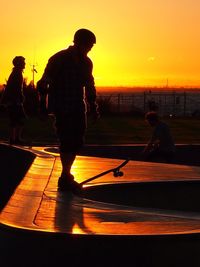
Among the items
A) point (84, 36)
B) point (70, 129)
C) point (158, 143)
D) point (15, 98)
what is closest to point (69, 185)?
point (70, 129)

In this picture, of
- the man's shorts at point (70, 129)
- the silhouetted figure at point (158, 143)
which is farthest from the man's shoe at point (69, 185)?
the silhouetted figure at point (158, 143)

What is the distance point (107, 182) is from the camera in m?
9.00

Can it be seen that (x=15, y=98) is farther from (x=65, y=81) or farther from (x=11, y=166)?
(x=65, y=81)

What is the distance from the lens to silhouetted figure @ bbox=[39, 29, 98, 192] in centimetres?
845

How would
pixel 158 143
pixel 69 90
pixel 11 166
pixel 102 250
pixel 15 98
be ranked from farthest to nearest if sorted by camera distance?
pixel 15 98, pixel 11 166, pixel 158 143, pixel 69 90, pixel 102 250

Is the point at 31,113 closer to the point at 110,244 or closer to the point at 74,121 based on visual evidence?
the point at 74,121

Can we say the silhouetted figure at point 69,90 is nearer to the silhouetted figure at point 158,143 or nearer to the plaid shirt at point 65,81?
the plaid shirt at point 65,81

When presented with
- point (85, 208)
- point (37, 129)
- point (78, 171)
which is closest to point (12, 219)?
point (85, 208)

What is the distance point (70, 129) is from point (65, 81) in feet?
1.69

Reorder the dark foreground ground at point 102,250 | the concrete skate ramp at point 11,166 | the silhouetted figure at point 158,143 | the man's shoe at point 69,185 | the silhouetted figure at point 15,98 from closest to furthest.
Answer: the dark foreground ground at point 102,250 → the man's shoe at point 69,185 → the concrete skate ramp at point 11,166 → the silhouetted figure at point 158,143 → the silhouetted figure at point 15,98

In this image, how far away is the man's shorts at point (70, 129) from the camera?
335 inches

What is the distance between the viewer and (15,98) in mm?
15273

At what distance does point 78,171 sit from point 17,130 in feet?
16.4

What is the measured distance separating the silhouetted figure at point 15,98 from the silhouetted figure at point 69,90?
6.41m
